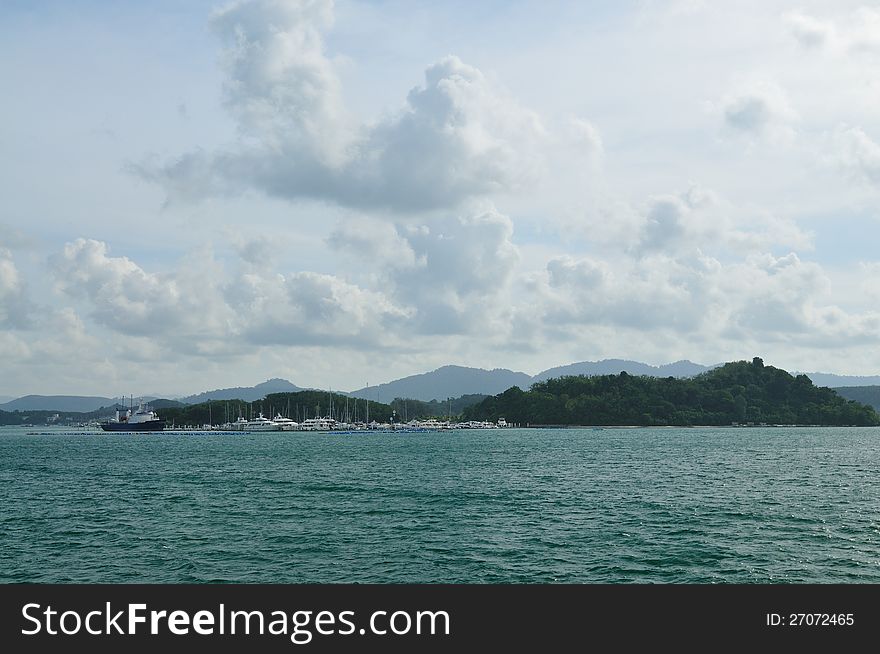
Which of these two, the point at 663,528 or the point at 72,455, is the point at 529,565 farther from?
the point at 72,455

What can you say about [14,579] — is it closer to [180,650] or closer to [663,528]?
[180,650]

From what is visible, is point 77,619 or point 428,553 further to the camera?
point 428,553

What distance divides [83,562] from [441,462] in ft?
356

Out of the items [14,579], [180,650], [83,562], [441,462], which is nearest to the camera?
[180,650]

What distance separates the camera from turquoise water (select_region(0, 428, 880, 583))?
51.5 meters

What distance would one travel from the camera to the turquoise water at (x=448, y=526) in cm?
5147

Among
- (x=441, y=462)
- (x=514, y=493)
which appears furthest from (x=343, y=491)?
(x=441, y=462)

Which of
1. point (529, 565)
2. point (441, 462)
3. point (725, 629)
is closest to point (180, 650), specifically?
point (725, 629)

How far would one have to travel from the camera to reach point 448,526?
6962cm

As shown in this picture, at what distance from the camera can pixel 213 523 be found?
72.6 meters

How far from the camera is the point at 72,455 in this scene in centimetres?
19825

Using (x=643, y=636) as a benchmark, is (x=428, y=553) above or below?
below

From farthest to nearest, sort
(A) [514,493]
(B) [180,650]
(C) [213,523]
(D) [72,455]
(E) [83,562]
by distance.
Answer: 1. (D) [72,455]
2. (A) [514,493]
3. (C) [213,523]
4. (E) [83,562]
5. (B) [180,650]

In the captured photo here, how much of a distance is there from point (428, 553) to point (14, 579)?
2880cm
